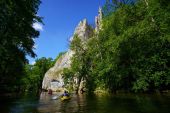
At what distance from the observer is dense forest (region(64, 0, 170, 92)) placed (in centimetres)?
2578

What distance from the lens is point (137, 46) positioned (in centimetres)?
3166

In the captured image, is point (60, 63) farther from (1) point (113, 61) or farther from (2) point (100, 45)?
(1) point (113, 61)

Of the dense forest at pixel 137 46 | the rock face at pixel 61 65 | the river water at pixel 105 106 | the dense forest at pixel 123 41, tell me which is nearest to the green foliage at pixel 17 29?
the dense forest at pixel 123 41

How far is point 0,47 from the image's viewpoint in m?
21.8

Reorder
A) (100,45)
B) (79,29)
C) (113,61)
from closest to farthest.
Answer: (113,61), (100,45), (79,29)

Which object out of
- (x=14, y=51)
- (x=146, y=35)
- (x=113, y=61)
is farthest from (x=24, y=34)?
(x=113, y=61)

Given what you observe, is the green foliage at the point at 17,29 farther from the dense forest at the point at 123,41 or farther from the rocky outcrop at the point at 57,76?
the rocky outcrop at the point at 57,76

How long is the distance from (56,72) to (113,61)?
45559 millimetres

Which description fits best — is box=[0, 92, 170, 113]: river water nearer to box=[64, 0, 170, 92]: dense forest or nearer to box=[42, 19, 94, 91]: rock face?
box=[64, 0, 170, 92]: dense forest

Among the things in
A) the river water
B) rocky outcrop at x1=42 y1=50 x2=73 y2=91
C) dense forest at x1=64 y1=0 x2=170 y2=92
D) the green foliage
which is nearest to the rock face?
rocky outcrop at x1=42 y1=50 x2=73 y2=91

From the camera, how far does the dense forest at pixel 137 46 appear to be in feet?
84.6

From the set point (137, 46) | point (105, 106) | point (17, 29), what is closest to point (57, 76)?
point (137, 46)

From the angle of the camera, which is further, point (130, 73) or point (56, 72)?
point (56, 72)

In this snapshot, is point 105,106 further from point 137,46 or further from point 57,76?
point 57,76
